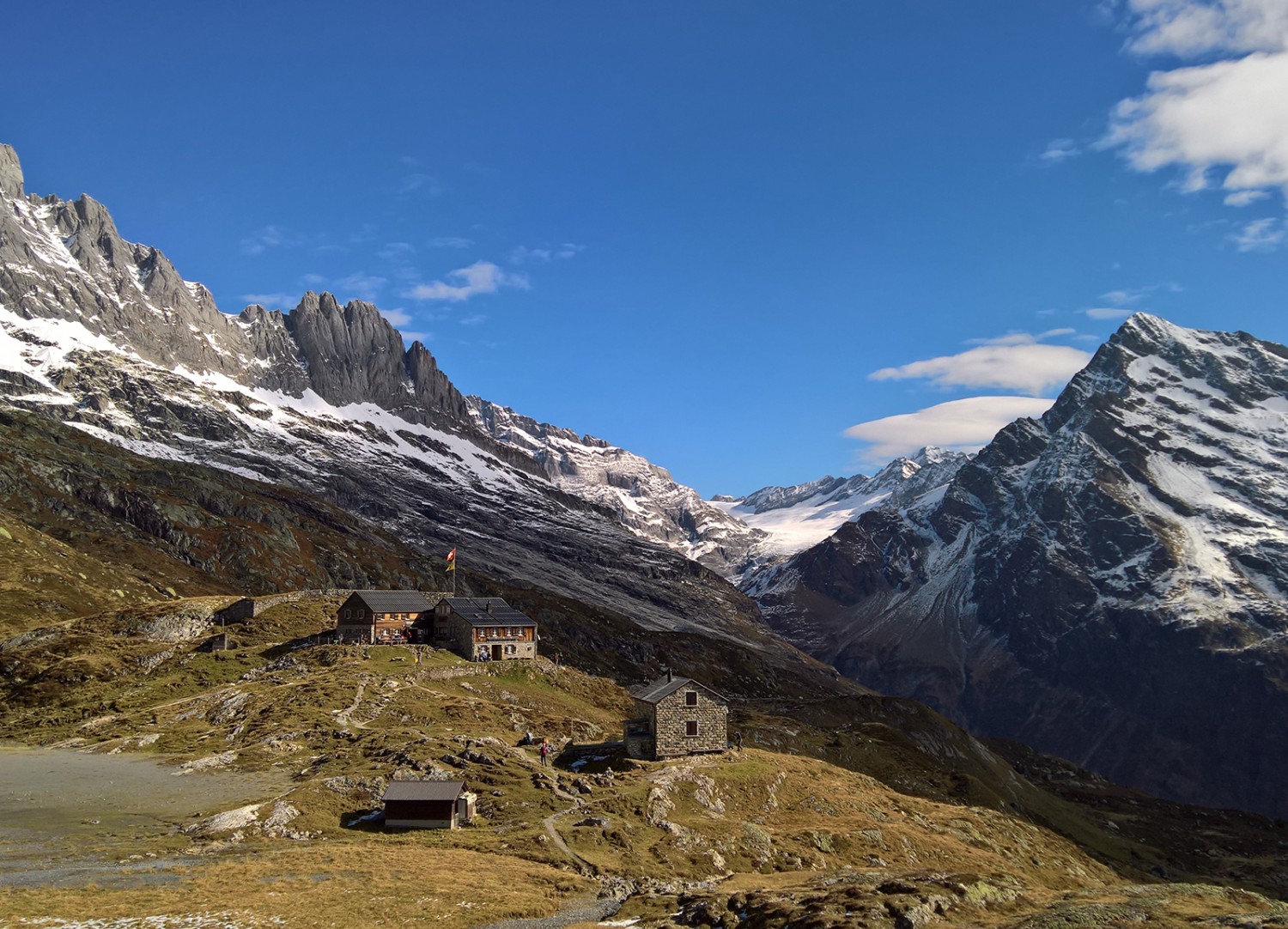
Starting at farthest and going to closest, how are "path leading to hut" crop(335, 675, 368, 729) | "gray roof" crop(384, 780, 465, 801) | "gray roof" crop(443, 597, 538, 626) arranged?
1. "gray roof" crop(443, 597, 538, 626)
2. "path leading to hut" crop(335, 675, 368, 729)
3. "gray roof" crop(384, 780, 465, 801)

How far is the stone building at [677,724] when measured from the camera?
3132 inches

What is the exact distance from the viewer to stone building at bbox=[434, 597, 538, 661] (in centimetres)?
11350

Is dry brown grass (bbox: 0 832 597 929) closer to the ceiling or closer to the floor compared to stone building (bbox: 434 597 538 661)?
closer to the floor

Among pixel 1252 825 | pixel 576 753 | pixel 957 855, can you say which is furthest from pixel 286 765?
pixel 1252 825

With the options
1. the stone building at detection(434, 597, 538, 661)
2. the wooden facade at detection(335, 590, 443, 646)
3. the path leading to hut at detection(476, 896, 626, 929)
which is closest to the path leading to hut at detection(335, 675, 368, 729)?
the stone building at detection(434, 597, 538, 661)

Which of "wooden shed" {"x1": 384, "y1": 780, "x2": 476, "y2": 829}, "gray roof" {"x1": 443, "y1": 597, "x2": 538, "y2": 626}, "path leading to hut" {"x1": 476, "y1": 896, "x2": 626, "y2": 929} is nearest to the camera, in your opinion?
"path leading to hut" {"x1": 476, "y1": 896, "x2": 626, "y2": 929}

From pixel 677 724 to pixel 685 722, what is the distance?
76 cm

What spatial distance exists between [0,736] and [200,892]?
5649cm

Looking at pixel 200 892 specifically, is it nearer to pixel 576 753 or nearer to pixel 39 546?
pixel 576 753

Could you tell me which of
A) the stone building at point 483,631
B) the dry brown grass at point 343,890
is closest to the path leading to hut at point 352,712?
the stone building at point 483,631

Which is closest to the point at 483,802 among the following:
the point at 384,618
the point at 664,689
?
the point at 664,689

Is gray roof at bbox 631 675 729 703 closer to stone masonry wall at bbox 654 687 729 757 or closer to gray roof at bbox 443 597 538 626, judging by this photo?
stone masonry wall at bbox 654 687 729 757

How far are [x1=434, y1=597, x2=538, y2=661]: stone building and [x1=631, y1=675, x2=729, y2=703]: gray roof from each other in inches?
1272

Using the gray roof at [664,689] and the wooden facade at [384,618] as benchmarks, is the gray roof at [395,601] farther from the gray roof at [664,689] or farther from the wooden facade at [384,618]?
the gray roof at [664,689]
